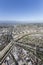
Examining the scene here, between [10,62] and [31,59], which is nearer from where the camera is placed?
[10,62]

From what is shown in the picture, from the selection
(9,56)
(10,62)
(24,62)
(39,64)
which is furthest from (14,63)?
(39,64)

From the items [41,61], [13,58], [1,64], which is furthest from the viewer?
[13,58]

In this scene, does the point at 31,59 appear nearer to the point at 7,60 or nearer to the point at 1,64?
the point at 7,60

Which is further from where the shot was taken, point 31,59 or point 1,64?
point 31,59

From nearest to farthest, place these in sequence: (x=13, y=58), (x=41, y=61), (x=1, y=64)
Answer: (x=1, y=64)
(x=41, y=61)
(x=13, y=58)

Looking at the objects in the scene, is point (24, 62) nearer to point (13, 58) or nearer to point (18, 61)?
point (18, 61)

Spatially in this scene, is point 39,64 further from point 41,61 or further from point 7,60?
point 7,60

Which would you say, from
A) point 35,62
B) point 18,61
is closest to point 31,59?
point 35,62
